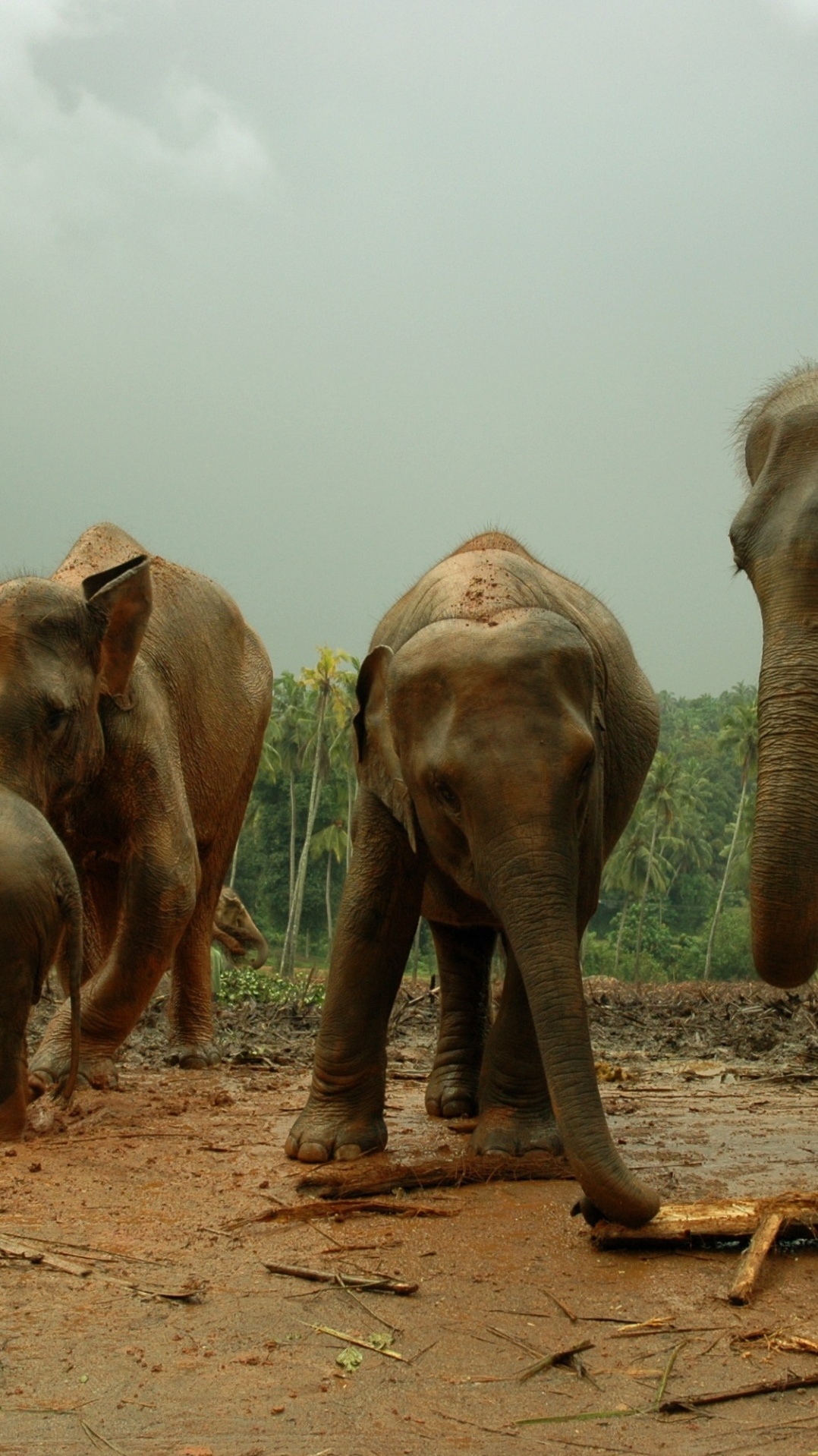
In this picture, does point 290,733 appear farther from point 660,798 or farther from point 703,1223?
point 703,1223

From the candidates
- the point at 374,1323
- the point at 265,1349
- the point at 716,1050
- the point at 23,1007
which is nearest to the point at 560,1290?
the point at 374,1323

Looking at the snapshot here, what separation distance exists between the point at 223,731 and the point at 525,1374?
20.9ft

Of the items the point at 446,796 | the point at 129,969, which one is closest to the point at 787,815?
the point at 446,796

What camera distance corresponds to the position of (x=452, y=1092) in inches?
283

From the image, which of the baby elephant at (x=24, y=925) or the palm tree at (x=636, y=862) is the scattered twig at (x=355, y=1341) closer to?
the baby elephant at (x=24, y=925)

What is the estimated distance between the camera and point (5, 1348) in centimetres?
363

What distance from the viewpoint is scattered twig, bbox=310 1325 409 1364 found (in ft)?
11.9

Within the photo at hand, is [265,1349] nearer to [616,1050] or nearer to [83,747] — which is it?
[83,747]

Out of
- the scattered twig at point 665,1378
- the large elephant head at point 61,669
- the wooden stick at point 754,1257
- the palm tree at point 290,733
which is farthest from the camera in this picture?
the palm tree at point 290,733

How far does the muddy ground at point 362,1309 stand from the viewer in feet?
10.5

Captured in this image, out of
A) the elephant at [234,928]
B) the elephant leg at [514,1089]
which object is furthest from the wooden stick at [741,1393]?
the elephant at [234,928]

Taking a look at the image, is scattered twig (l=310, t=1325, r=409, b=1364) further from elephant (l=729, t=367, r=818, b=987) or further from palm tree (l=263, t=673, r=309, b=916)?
palm tree (l=263, t=673, r=309, b=916)

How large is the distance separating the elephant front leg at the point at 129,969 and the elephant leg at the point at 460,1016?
1.34 m

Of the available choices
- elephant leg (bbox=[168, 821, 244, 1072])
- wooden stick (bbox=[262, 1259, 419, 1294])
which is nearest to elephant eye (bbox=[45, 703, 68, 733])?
wooden stick (bbox=[262, 1259, 419, 1294])
